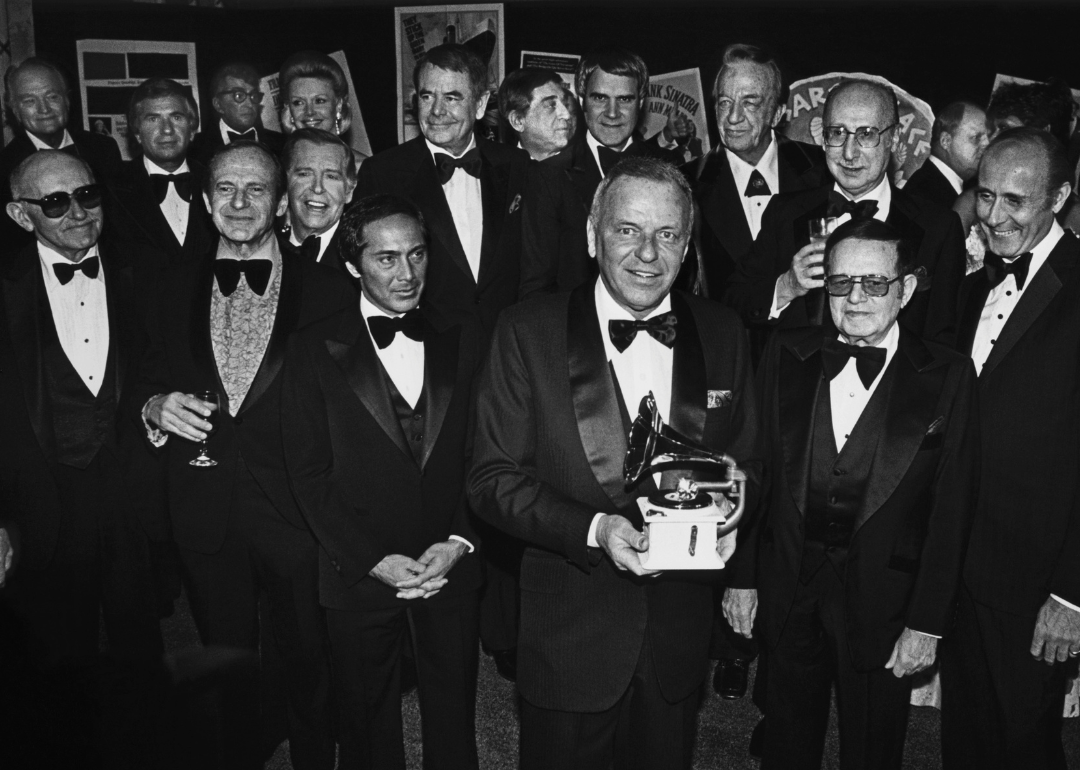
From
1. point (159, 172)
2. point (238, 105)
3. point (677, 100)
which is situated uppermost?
point (677, 100)

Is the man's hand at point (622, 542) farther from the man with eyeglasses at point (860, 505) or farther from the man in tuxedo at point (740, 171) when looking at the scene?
the man in tuxedo at point (740, 171)

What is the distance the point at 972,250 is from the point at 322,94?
3.11 meters

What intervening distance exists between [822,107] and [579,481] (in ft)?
13.9

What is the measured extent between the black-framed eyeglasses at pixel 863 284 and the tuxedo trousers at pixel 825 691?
0.78 meters

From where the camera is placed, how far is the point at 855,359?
325 cm

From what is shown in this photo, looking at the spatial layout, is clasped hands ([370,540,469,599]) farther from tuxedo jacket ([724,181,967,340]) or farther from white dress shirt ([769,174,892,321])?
white dress shirt ([769,174,892,321])

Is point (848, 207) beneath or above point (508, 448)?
above

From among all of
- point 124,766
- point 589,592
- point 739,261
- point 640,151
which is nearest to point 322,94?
point 640,151

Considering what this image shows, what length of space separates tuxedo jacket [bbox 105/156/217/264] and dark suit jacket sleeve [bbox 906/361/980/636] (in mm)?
3164

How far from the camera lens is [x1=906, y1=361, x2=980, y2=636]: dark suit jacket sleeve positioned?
310 cm

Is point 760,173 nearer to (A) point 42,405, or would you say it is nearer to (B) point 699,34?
(B) point 699,34

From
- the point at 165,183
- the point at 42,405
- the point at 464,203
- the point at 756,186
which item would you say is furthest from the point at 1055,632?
the point at 165,183

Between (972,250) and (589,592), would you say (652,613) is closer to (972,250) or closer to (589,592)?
(589,592)

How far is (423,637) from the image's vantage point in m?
3.40
